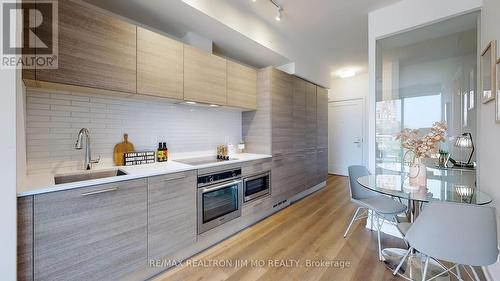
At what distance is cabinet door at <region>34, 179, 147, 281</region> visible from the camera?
120cm

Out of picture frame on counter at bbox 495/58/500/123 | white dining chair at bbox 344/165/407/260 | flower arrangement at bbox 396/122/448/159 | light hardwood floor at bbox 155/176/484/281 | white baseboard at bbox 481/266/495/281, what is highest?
picture frame on counter at bbox 495/58/500/123

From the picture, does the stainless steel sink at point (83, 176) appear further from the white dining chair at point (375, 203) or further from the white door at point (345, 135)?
the white door at point (345, 135)

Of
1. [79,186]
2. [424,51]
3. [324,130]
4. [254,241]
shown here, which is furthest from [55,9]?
[324,130]

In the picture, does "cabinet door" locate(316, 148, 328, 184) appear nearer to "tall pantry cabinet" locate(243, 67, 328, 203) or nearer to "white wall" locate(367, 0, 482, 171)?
"tall pantry cabinet" locate(243, 67, 328, 203)

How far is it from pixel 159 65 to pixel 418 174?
261 centimetres

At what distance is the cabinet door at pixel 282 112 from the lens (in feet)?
9.77

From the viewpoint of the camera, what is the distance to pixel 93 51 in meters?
1.54

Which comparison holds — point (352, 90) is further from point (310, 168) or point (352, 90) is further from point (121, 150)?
point (121, 150)

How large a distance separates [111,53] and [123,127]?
28.4 inches

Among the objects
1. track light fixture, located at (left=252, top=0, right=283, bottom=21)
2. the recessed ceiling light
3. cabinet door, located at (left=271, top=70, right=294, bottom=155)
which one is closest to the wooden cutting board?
cabinet door, located at (left=271, top=70, right=294, bottom=155)

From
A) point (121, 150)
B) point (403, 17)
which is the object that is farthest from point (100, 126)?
point (403, 17)

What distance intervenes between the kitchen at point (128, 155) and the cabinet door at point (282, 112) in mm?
52
